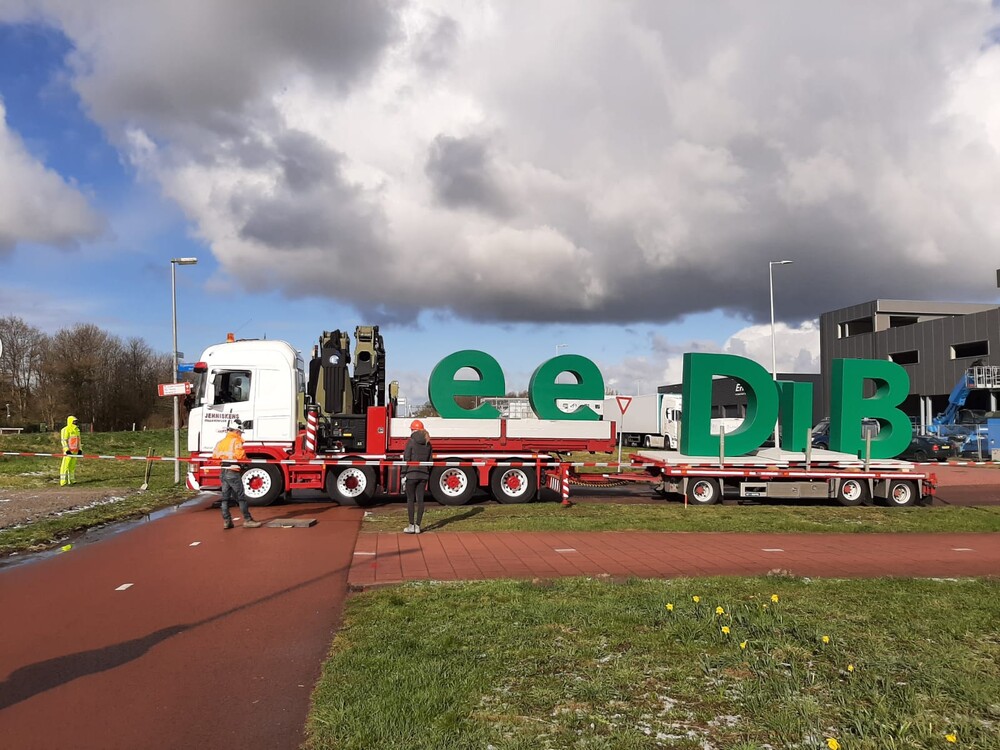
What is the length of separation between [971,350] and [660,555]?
1888 inches

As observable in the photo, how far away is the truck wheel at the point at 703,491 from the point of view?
1628 cm

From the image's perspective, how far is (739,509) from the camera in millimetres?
14617

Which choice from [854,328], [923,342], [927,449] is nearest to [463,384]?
[927,449]

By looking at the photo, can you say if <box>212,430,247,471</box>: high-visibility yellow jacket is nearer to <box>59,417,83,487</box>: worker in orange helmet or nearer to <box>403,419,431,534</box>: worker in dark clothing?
<box>403,419,431,534</box>: worker in dark clothing

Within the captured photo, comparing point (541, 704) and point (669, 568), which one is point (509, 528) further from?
point (541, 704)

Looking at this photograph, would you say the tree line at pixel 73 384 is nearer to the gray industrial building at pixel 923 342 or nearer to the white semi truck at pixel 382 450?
the white semi truck at pixel 382 450

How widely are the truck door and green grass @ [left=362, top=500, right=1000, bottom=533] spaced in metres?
3.46

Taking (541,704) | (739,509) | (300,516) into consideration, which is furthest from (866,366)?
(541,704)

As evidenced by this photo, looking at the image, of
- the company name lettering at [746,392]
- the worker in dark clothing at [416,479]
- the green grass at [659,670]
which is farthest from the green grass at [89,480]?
the green grass at [659,670]

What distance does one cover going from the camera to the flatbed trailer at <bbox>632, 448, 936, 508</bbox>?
53.4 ft

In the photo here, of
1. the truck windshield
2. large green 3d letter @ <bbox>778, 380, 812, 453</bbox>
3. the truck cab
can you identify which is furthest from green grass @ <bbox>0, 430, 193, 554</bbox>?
large green 3d letter @ <bbox>778, 380, 812, 453</bbox>

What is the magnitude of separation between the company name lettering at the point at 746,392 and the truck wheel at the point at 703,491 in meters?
0.86

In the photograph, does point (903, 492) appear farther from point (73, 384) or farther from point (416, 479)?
point (73, 384)

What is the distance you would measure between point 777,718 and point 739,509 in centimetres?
1103
